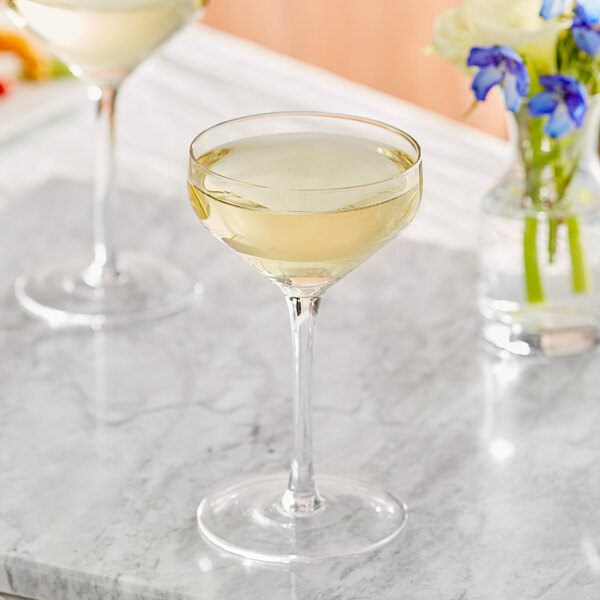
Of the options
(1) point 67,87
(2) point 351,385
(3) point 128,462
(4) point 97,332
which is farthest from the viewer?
(1) point 67,87

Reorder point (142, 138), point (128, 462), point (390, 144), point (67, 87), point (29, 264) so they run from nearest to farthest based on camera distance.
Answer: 1. point (390, 144)
2. point (128, 462)
3. point (29, 264)
4. point (142, 138)
5. point (67, 87)

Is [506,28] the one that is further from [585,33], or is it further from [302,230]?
[302,230]

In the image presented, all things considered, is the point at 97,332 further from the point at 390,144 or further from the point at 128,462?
the point at 390,144

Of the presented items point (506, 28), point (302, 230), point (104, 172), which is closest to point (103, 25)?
point (104, 172)

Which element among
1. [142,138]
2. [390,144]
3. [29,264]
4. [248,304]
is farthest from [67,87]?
[390,144]

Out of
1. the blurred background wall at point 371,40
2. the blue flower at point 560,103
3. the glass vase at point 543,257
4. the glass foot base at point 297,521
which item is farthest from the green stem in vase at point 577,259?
the blurred background wall at point 371,40

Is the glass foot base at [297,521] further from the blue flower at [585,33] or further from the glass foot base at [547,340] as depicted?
the blue flower at [585,33]

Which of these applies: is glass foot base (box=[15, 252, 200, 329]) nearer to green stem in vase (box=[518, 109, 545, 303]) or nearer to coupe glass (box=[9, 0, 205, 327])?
coupe glass (box=[9, 0, 205, 327])
